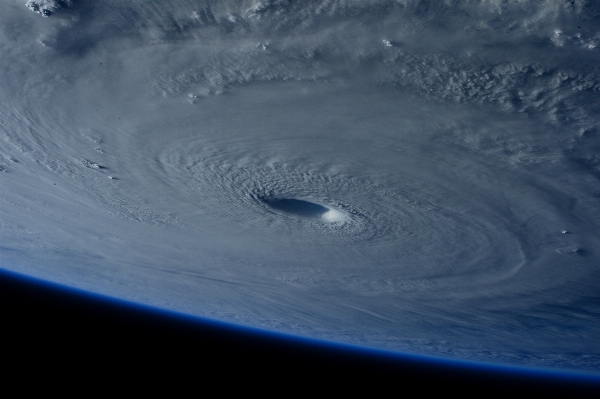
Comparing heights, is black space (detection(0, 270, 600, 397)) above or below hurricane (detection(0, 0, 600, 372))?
below

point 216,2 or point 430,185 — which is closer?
point 216,2

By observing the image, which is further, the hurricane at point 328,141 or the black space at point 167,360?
the black space at point 167,360

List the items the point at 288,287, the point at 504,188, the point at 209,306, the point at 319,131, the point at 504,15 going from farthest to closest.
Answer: the point at 209,306
the point at 288,287
the point at 504,188
the point at 319,131
the point at 504,15

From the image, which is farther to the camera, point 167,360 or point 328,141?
point 167,360

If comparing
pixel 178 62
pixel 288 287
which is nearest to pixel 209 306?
pixel 288 287

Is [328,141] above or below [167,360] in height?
above

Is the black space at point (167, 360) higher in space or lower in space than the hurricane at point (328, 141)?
lower

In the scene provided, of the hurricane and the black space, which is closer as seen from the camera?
the hurricane

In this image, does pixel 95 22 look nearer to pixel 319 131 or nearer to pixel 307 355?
pixel 319 131
